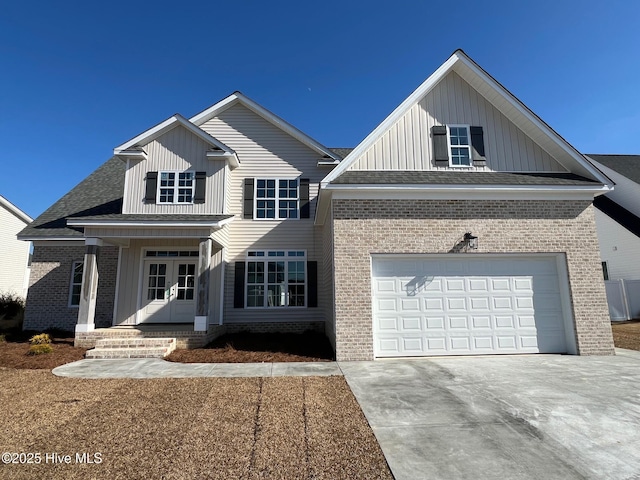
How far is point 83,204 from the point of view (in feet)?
48.3

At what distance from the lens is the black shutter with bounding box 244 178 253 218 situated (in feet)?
43.4

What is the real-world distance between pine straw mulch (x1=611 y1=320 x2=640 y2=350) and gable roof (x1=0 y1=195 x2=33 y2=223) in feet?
91.7

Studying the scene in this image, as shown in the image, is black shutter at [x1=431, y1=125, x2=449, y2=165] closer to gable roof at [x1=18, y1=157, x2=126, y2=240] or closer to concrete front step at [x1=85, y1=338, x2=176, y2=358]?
concrete front step at [x1=85, y1=338, x2=176, y2=358]

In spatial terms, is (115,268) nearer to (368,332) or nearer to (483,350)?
(368,332)

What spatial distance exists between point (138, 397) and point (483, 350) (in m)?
7.62

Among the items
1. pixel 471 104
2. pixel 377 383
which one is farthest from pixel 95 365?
pixel 471 104

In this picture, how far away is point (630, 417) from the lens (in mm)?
4703

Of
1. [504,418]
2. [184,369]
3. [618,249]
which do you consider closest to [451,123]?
[504,418]

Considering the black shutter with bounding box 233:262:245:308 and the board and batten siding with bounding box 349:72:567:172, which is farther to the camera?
the black shutter with bounding box 233:262:245:308

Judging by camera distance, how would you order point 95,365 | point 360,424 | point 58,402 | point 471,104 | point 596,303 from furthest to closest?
point 471,104 → point 596,303 → point 95,365 → point 58,402 → point 360,424

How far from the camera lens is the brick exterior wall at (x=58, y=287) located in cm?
1289

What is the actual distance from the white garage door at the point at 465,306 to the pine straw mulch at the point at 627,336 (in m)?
3.01

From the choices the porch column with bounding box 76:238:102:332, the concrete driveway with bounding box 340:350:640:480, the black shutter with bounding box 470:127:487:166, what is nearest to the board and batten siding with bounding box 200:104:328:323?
the porch column with bounding box 76:238:102:332

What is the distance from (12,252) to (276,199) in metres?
17.3
